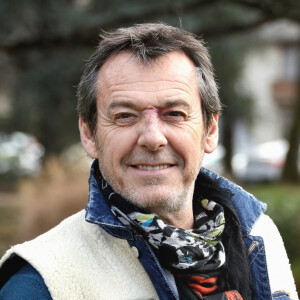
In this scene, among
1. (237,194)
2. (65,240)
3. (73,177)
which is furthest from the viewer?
(73,177)

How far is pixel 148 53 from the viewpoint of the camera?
232 centimetres

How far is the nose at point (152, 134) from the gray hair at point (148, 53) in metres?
0.25

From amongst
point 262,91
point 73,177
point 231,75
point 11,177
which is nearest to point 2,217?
point 73,177

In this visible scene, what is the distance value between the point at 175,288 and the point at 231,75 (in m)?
15.5

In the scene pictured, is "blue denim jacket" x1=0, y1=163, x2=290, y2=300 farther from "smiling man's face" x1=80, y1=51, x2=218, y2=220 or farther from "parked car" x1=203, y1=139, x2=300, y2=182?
"parked car" x1=203, y1=139, x2=300, y2=182

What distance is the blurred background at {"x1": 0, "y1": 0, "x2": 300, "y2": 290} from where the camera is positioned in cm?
767

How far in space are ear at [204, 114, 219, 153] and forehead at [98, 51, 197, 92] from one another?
0.95ft

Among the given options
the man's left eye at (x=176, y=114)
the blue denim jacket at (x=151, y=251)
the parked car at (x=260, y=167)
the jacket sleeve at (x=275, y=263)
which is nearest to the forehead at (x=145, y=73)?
the man's left eye at (x=176, y=114)

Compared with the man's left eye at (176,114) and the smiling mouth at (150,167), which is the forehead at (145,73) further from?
the smiling mouth at (150,167)

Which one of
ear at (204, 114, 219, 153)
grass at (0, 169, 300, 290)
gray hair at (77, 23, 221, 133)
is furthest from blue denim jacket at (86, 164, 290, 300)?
grass at (0, 169, 300, 290)

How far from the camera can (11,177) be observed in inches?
728

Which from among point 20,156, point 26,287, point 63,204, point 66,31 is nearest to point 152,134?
point 26,287

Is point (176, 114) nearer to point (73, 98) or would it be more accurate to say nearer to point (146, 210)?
point (146, 210)

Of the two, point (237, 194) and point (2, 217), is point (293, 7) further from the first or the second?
point (2, 217)
